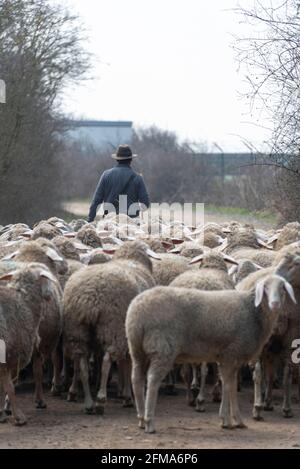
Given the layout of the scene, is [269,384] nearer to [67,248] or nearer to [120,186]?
[67,248]

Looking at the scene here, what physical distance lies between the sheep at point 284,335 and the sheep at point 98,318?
1.01 metres

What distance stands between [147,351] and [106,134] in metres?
68.6

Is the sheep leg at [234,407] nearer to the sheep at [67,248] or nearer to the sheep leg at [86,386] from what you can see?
the sheep leg at [86,386]

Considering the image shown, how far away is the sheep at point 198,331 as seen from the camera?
7852 millimetres

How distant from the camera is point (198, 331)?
315 inches

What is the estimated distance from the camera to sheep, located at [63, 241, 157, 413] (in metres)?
8.61

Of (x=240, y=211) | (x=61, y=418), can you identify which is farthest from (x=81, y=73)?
(x=61, y=418)

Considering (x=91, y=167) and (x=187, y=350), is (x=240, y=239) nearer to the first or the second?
→ (x=187, y=350)

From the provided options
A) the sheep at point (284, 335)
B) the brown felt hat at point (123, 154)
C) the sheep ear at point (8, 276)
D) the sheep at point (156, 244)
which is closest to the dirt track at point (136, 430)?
the sheep at point (284, 335)

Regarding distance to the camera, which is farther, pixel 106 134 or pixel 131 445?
pixel 106 134

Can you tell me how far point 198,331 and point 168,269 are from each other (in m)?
2.43

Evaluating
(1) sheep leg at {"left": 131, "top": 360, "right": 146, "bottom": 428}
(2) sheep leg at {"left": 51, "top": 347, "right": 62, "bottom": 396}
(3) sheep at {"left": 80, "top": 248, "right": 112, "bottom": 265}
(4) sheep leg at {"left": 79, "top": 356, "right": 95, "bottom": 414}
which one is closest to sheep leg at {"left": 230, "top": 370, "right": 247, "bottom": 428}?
(1) sheep leg at {"left": 131, "top": 360, "right": 146, "bottom": 428}

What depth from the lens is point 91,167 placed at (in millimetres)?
48531

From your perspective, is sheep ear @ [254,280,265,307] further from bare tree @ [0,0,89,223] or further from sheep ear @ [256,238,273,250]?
bare tree @ [0,0,89,223]
